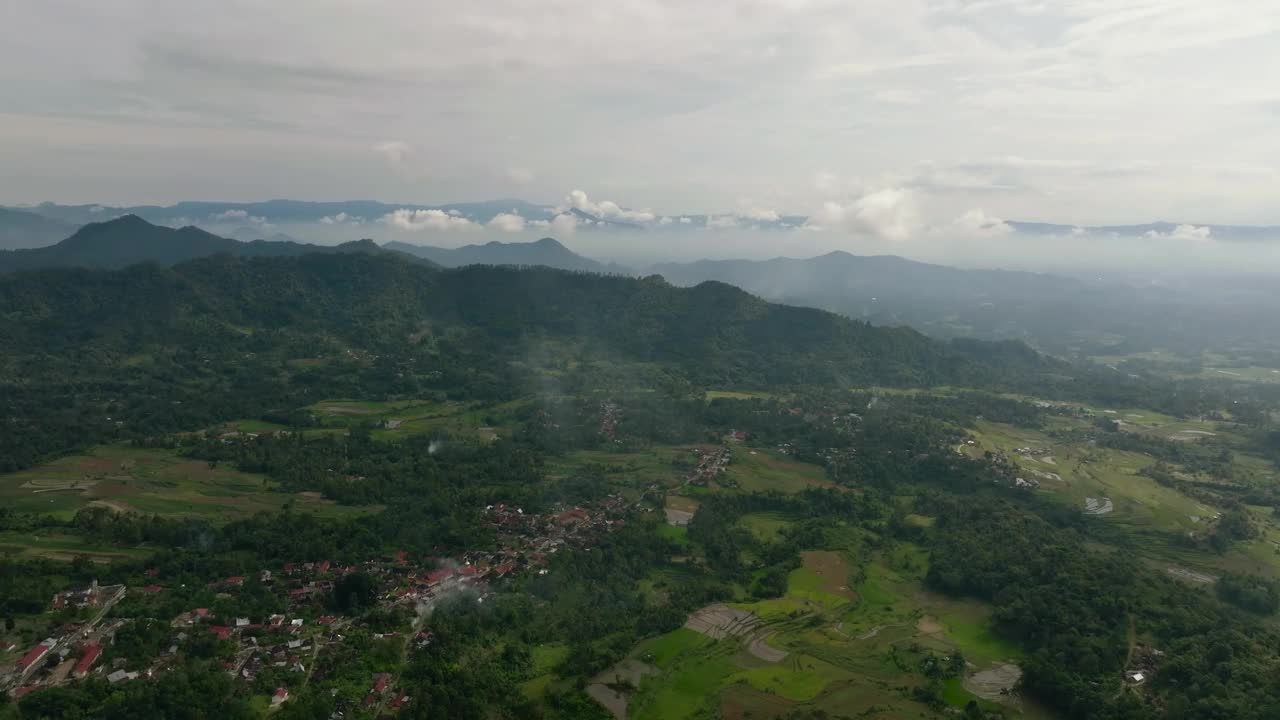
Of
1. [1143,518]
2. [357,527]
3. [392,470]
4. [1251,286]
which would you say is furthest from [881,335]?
[1251,286]

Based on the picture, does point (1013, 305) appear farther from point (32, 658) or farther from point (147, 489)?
point (32, 658)

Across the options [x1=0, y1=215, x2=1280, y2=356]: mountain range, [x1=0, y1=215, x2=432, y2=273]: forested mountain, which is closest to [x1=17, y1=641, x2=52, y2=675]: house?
[x1=0, y1=215, x2=1280, y2=356]: mountain range

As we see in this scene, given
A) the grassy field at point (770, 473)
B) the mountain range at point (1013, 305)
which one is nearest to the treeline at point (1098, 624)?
the grassy field at point (770, 473)

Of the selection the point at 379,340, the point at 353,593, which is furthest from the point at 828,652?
the point at 379,340

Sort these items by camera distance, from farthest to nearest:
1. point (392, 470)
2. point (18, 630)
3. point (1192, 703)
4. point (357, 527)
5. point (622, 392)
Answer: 1. point (622, 392)
2. point (392, 470)
3. point (357, 527)
4. point (18, 630)
5. point (1192, 703)

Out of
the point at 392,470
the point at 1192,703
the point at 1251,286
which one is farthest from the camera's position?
the point at 1251,286

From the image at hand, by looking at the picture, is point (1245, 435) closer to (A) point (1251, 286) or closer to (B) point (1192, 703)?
(B) point (1192, 703)

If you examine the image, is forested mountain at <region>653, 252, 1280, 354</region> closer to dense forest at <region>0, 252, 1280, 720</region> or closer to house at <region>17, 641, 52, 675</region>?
dense forest at <region>0, 252, 1280, 720</region>
